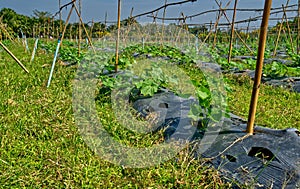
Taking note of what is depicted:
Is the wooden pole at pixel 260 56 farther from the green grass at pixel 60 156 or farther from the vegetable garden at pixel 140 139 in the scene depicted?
the green grass at pixel 60 156

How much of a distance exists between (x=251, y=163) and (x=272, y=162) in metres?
0.14

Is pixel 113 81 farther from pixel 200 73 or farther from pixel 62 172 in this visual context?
pixel 200 73

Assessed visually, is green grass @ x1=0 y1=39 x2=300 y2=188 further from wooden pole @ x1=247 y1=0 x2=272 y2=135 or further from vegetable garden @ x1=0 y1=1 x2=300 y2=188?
wooden pole @ x1=247 y1=0 x2=272 y2=135

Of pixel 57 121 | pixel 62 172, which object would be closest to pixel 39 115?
pixel 57 121

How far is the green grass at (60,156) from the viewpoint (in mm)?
2014

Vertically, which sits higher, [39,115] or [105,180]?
[39,115]

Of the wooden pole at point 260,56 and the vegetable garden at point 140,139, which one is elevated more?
the wooden pole at point 260,56

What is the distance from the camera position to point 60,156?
2.28 meters

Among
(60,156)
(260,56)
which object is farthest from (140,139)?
(260,56)

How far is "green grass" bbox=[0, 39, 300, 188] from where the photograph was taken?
201 cm

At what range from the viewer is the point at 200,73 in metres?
6.34

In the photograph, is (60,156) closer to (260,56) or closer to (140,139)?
(140,139)

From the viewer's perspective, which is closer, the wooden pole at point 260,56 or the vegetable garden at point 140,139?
the vegetable garden at point 140,139

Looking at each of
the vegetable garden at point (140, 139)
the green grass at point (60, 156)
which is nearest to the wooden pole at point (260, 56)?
the vegetable garden at point (140, 139)
